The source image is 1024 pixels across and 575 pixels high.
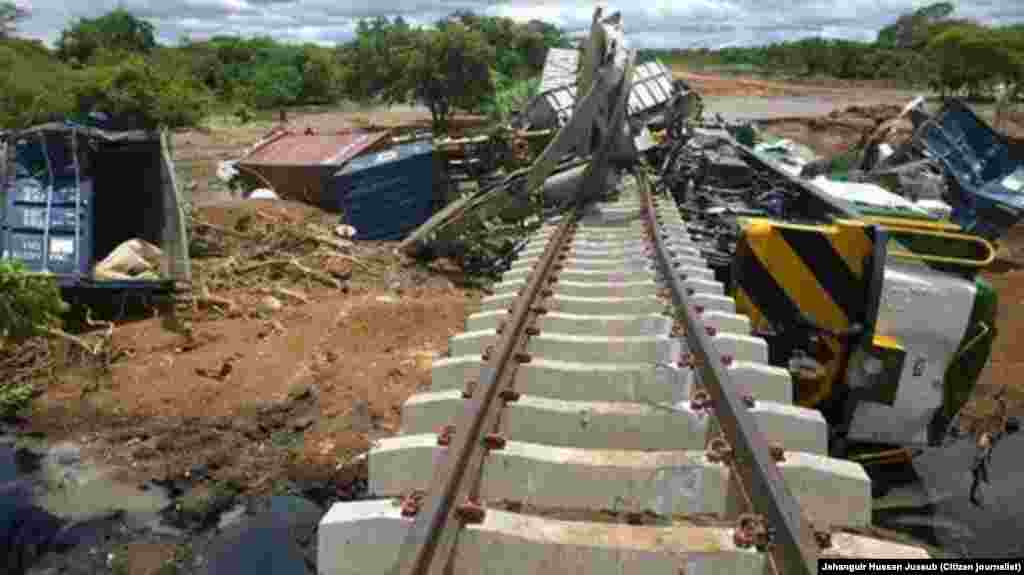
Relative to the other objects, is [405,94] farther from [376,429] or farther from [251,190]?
[376,429]

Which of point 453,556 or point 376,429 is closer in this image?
point 453,556

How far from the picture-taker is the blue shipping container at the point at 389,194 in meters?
12.8

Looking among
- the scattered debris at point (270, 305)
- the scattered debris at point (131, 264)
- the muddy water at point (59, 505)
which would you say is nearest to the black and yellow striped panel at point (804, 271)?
the muddy water at point (59, 505)

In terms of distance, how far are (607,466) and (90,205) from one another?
880cm

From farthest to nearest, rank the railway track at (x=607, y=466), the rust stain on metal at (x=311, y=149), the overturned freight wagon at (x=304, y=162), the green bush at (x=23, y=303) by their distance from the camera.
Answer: the rust stain on metal at (x=311, y=149) < the overturned freight wagon at (x=304, y=162) < the green bush at (x=23, y=303) < the railway track at (x=607, y=466)

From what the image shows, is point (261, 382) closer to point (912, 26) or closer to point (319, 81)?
point (319, 81)

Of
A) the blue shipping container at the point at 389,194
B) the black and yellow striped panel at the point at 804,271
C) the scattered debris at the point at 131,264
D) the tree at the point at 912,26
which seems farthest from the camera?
the tree at the point at 912,26

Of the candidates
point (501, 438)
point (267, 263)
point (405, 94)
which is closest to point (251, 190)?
point (267, 263)

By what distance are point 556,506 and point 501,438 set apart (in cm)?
32

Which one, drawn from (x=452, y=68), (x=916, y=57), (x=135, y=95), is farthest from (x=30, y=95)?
(x=916, y=57)

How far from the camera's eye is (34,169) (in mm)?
9977

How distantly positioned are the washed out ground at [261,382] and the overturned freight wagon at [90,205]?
0.60 metres

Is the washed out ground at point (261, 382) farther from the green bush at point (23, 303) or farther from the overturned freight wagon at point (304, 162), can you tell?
the overturned freight wagon at point (304, 162)

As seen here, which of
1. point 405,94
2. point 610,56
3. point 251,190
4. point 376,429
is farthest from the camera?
point 405,94
